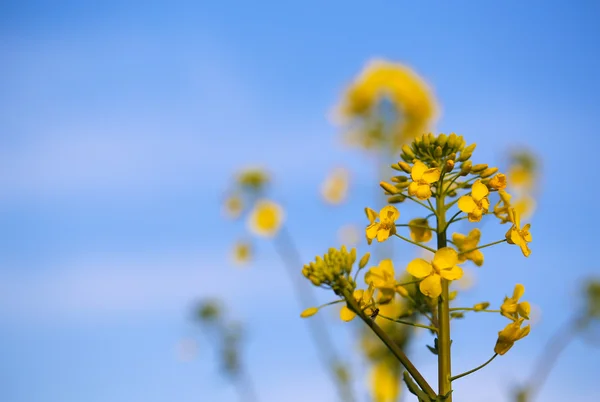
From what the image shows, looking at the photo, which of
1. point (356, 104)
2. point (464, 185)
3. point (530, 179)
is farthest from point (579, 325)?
point (464, 185)

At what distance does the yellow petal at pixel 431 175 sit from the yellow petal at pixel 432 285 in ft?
1.04

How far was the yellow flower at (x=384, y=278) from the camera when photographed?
188 centimetres

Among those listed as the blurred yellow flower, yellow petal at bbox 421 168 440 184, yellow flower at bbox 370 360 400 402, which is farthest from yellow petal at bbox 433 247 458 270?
the blurred yellow flower

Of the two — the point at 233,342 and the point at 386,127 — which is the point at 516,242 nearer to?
the point at 386,127

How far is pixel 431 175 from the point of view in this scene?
6.14ft

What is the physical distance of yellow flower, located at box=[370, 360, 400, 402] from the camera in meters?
5.30

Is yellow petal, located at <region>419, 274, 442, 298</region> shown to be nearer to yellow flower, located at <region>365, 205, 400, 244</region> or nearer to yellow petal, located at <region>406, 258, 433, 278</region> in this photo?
yellow petal, located at <region>406, 258, 433, 278</region>

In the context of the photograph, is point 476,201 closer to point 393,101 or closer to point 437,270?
point 437,270

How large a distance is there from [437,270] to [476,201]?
0.83 feet

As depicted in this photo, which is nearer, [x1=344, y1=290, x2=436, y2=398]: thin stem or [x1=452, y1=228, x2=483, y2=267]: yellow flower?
[x1=344, y1=290, x2=436, y2=398]: thin stem

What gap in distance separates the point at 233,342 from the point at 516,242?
22.4ft

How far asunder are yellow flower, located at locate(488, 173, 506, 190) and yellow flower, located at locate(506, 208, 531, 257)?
0.08 m

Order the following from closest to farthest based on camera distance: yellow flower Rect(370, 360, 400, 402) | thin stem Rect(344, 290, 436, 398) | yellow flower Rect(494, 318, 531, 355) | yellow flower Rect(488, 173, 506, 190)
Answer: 1. thin stem Rect(344, 290, 436, 398)
2. yellow flower Rect(494, 318, 531, 355)
3. yellow flower Rect(488, 173, 506, 190)
4. yellow flower Rect(370, 360, 400, 402)

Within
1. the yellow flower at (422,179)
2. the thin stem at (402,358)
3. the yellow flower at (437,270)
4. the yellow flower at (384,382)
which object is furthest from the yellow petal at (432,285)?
the yellow flower at (384,382)
